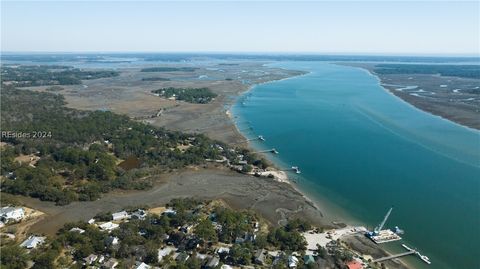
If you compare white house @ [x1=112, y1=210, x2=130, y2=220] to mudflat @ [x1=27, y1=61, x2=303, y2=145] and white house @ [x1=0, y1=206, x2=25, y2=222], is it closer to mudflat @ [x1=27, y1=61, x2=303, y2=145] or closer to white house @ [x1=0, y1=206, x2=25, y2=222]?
white house @ [x1=0, y1=206, x2=25, y2=222]

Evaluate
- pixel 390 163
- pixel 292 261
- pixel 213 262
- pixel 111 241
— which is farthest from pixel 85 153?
pixel 390 163

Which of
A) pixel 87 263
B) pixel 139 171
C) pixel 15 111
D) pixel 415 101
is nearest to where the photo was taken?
pixel 87 263

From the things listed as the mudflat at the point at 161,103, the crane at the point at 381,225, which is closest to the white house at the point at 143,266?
the crane at the point at 381,225

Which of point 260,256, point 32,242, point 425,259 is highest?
point 260,256

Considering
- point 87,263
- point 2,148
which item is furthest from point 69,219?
point 2,148

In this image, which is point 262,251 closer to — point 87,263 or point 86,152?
point 87,263

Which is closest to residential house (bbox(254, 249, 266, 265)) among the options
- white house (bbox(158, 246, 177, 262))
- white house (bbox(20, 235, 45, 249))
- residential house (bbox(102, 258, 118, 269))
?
white house (bbox(158, 246, 177, 262))

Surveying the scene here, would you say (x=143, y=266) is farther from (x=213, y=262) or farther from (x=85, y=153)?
(x=85, y=153)
